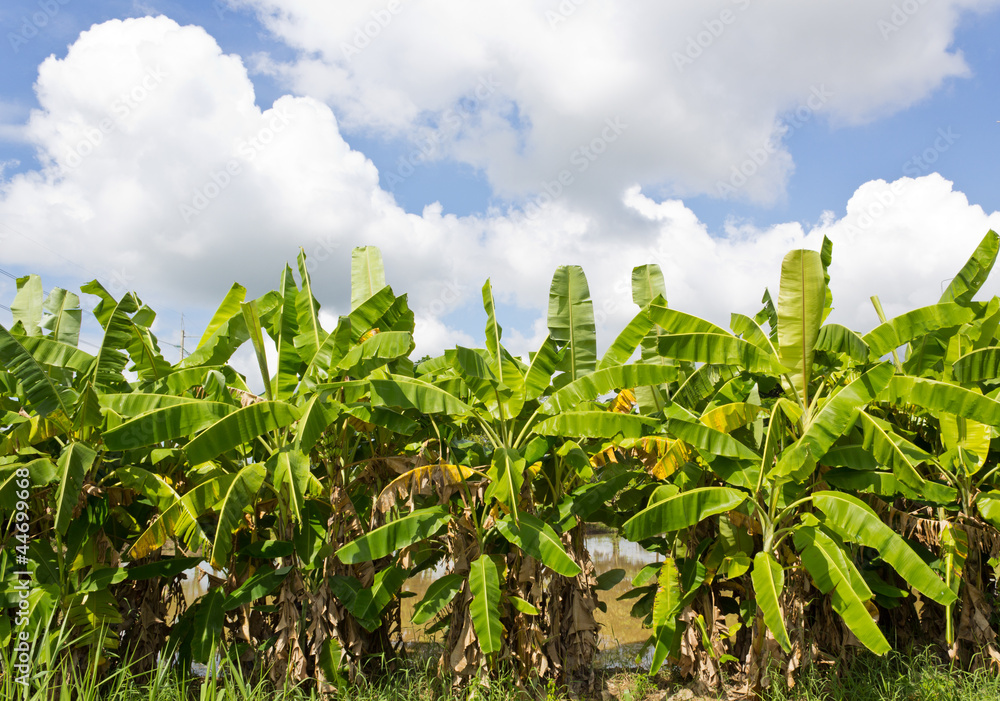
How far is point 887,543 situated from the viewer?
4.88 metres

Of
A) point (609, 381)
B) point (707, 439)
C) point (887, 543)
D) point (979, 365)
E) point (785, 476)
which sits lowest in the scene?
point (887, 543)

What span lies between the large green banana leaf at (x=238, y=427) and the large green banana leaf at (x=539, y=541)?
196 centimetres

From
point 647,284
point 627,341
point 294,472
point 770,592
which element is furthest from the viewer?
point 647,284

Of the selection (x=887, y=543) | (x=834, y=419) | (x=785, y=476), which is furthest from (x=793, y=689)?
(x=834, y=419)

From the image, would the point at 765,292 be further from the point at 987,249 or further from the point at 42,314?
the point at 42,314

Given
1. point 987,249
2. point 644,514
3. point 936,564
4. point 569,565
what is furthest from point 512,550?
point 987,249

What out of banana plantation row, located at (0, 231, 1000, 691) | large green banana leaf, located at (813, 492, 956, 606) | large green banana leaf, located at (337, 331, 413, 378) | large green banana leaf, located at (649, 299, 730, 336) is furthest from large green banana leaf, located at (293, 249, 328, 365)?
large green banana leaf, located at (813, 492, 956, 606)

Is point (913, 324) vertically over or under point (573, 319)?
under

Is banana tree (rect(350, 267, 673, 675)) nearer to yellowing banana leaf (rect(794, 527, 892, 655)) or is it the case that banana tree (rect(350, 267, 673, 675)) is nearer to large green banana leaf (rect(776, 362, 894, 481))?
large green banana leaf (rect(776, 362, 894, 481))

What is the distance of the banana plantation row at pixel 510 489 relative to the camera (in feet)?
16.9

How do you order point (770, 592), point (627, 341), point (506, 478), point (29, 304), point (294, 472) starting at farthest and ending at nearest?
point (29, 304) → point (627, 341) → point (294, 472) → point (506, 478) → point (770, 592)

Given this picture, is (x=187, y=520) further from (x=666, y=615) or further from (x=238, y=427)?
(x=666, y=615)

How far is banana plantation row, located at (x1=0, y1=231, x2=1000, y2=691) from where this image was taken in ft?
16.9

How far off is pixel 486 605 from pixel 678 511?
1667 mm
